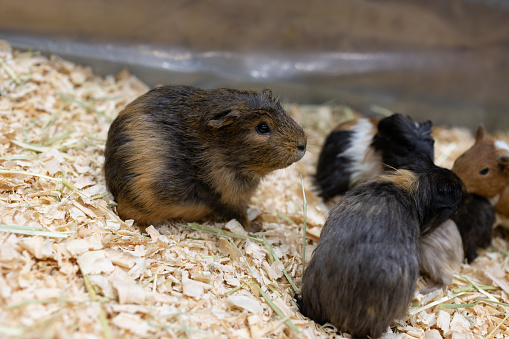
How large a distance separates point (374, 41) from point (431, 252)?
289cm

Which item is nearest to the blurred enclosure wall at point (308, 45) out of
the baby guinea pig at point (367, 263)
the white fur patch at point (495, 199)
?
the white fur patch at point (495, 199)

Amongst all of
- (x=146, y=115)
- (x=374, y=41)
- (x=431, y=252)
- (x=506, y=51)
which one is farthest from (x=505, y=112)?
(x=146, y=115)

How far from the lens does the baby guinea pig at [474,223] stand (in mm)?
3881

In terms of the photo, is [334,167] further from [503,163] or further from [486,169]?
[503,163]

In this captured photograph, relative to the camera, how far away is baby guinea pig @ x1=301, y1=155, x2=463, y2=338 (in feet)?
8.45

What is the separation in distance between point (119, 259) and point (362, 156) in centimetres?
245

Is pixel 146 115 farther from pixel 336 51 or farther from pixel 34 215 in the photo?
pixel 336 51

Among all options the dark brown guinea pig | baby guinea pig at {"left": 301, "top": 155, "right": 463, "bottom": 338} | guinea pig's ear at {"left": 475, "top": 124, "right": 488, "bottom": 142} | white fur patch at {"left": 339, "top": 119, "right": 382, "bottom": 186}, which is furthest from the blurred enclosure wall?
baby guinea pig at {"left": 301, "top": 155, "right": 463, "bottom": 338}

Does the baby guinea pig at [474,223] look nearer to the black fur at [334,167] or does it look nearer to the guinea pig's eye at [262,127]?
the black fur at [334,167]

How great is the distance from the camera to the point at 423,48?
216 inches

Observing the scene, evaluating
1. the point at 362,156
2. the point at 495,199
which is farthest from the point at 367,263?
the point at 495,199

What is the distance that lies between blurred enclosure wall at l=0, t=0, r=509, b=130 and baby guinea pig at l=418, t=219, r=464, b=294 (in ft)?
8.14

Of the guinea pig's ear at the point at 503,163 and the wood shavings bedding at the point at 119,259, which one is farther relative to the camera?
the guinea pig's ear at the point at 503,163

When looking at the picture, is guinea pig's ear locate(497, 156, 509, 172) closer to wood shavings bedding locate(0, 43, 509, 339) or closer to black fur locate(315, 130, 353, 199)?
wood shavings bedding locate(0, 43, 509, 339)
